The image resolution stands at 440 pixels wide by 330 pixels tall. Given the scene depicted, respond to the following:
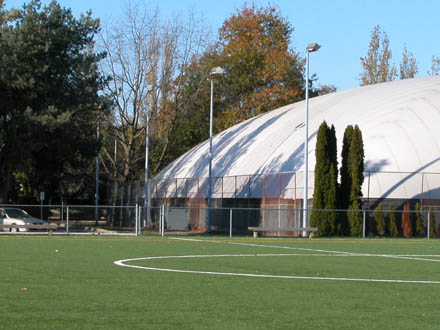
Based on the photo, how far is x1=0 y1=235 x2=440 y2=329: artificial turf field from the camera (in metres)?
9.12

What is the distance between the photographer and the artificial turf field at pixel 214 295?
9117mm

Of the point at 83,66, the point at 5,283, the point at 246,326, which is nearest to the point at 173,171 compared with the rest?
the point at 83,66

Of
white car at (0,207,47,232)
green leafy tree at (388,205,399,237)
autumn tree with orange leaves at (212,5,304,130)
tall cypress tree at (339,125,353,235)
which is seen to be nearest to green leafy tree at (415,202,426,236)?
green leafy tree at (388,205,399,237)

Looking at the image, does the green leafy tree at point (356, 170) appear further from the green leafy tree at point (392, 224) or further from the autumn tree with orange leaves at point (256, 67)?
the autumn tree with orange leaves at point (256, 67)

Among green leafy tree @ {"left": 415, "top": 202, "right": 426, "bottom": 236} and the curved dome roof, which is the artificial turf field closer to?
green leafy tree @ {"left": 415, "top": 202, "right": 426, "bottom": 236}

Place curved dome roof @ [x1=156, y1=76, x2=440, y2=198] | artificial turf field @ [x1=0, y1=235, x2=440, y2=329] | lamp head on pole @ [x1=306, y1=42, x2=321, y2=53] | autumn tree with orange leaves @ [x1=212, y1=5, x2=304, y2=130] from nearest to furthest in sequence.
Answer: artificial turf field @ [x1=0, y1=235, x2=440, y2=329] < lamp head on pole @ [x1=306, y1=42, x2=321, y2=53] < curved dome roof @ [x1=156, y1=76, x2=440, y2=198] < autumn tree with orange leaves @ [x1=212, y1=5, x2=304, y2=130]

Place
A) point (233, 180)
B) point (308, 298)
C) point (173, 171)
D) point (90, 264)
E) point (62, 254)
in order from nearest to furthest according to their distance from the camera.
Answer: point (308, 298) → point (90, 264) → point (62, 254) → point (233, 180) → point (173, 171)

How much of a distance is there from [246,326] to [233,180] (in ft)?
152

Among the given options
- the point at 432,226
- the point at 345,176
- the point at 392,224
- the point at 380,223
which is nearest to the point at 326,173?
the point at 345,176

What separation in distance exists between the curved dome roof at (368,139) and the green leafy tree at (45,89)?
12.0m

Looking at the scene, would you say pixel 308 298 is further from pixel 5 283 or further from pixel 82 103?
pixel 82 103

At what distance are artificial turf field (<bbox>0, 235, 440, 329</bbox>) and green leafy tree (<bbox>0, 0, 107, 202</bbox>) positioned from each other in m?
28.9

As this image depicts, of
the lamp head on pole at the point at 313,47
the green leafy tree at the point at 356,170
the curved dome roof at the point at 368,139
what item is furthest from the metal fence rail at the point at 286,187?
the lamp head on pole at the point at 313,47

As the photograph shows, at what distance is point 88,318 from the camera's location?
920cm
